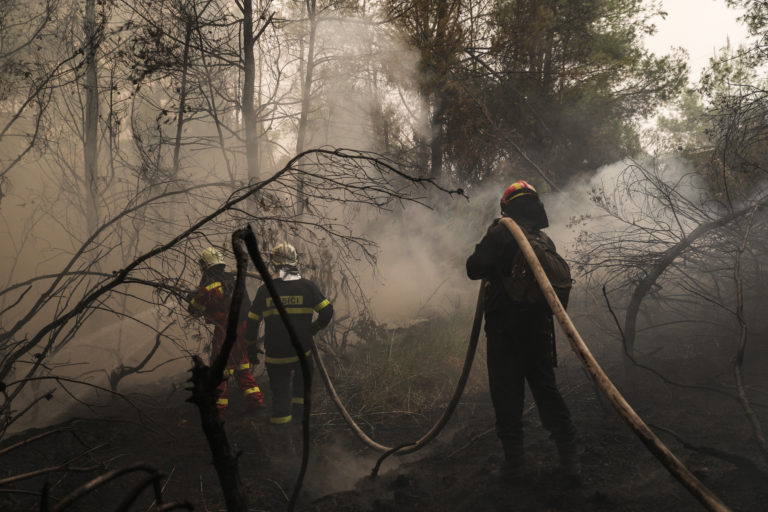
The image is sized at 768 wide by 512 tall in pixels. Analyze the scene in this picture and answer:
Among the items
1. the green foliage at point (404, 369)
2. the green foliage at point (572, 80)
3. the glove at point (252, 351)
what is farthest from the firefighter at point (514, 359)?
the green foliage at point (572, 80)

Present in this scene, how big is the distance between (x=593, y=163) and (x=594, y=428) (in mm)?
10121

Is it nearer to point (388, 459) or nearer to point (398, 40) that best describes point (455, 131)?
point (398, 40)

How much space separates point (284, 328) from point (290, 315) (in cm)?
15

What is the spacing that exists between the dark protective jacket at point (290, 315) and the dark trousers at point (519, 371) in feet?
6.87

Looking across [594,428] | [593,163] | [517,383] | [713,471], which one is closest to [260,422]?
[517,383]

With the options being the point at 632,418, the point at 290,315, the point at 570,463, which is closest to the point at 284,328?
the point at 290,315

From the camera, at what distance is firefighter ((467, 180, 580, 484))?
3.46 metres

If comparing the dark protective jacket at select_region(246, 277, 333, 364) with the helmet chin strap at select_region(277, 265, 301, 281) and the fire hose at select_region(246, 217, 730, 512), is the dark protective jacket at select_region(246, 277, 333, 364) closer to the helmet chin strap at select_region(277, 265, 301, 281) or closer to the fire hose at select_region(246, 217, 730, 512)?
the helmet chin strap at select_region(277, 265, 301, 281)

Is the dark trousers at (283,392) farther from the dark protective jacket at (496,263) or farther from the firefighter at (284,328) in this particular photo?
the dark protective jacket at (496,263)

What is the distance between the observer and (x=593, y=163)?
12930 mm

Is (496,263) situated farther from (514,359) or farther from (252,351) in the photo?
(252,351)

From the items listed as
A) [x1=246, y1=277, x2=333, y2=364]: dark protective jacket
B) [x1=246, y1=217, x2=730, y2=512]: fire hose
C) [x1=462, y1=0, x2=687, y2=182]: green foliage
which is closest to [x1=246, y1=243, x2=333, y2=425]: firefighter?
[x1=246, y1=277, x2=333, y2=364]: dark protective jacket

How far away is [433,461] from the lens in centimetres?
419

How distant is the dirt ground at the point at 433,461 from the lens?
10.5 feet
